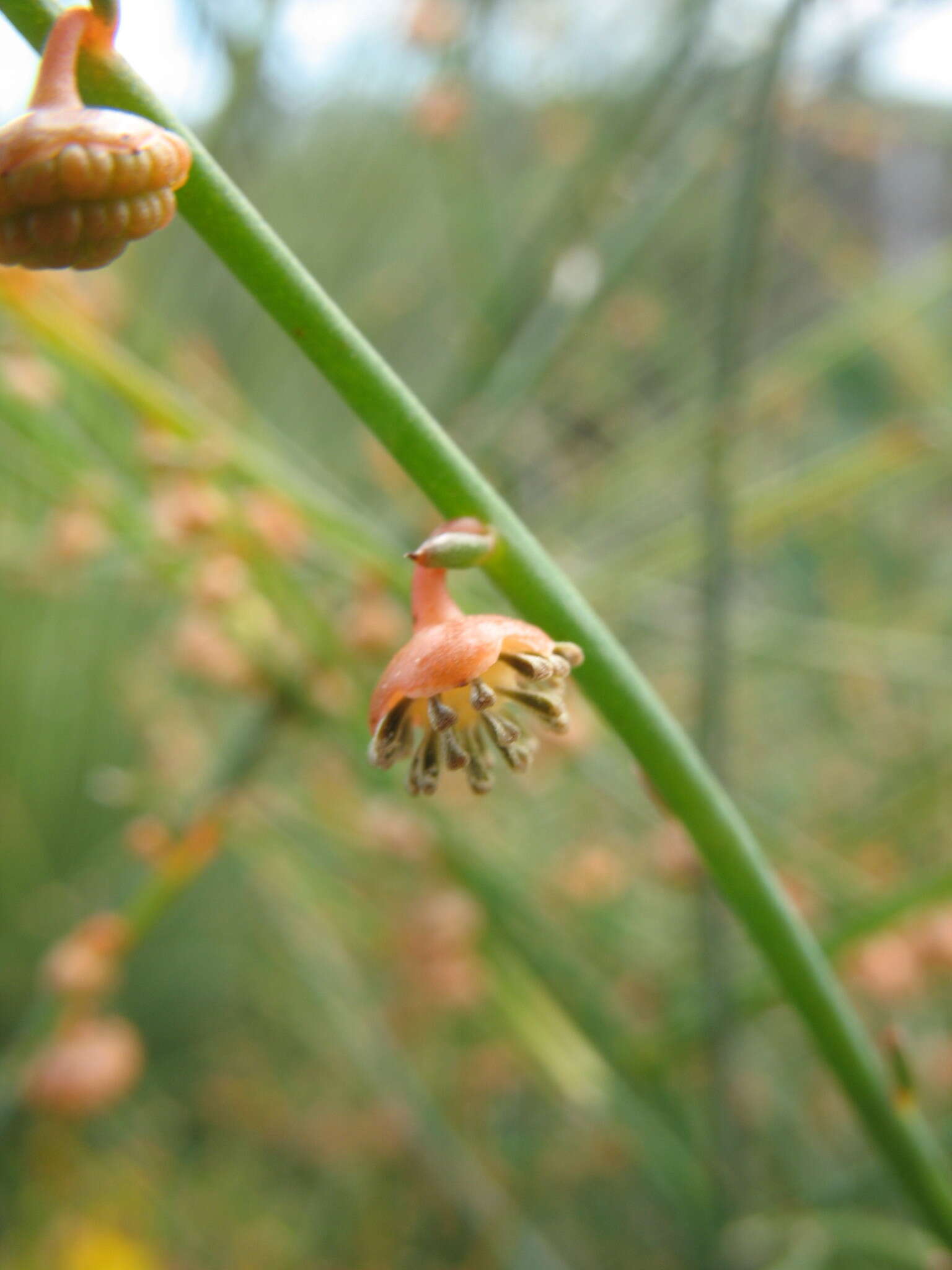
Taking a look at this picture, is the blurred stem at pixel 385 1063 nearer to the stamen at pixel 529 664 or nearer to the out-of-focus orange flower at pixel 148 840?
the out-of-focus orange flower at pixel 148 840

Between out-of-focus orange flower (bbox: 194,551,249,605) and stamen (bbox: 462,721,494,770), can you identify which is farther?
out-of-focus orange flower (bbox: 194,551,249,605)

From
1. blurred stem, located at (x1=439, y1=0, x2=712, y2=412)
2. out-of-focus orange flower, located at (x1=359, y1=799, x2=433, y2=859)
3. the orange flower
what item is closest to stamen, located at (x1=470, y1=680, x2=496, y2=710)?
the orange flower

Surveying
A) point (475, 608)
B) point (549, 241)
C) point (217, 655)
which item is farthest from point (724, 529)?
point (549, 241)

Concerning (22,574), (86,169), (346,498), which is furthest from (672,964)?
(86,169)

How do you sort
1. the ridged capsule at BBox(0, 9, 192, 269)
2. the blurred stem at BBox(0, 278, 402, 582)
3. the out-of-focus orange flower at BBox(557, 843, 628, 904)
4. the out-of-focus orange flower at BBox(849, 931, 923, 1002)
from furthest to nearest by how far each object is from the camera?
1. the out-of-focus orange flower at BBox(557, 843, 628, 904)
2. the out-of-focus orange flower at BBox(849, 931, 923, 1002)
3. the blurred stem at BBox(0, 278, 402, 582)
4. the ridged capsule at BBox(0, 9, 192, 269)

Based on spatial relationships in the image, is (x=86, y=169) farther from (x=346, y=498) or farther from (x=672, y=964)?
(x=672, y=964)

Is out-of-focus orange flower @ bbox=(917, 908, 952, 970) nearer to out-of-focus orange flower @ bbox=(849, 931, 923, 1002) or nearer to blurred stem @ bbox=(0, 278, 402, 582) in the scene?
out-of-focus orange flower @ bbox=(849, 931, 923, 1002)
